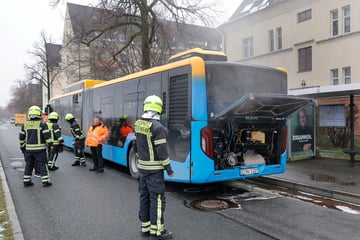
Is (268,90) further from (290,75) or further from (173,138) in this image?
(290,75)

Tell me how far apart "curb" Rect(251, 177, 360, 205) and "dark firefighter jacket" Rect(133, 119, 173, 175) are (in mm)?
4003

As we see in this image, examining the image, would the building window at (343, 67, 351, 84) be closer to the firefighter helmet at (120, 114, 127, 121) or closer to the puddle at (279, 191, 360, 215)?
the puddle at (279, 191, 360, 215)

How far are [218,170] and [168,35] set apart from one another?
15406 millimetres

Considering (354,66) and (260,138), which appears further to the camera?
(354,66)

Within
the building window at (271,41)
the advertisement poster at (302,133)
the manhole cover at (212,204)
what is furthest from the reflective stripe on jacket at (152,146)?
the building window at (271,41)

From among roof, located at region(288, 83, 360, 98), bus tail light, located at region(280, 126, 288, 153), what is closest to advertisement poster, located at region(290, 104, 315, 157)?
roof, located at region(288, 83, 360, 98)

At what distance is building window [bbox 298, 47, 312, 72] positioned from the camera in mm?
23309

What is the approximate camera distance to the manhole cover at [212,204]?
237 inches

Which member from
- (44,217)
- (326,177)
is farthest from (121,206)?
(326,177)

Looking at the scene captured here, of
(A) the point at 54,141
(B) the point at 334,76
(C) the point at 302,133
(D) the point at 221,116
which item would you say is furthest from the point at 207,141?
(B) the point at 334,76

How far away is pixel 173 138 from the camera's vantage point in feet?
22.2

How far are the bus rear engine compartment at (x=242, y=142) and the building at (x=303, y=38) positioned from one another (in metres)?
11.9

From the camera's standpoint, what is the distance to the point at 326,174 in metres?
8.65

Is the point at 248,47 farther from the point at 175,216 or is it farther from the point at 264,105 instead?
the point at 175,216
